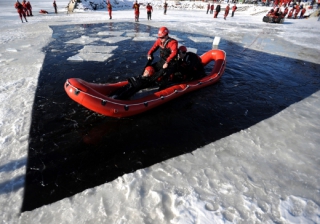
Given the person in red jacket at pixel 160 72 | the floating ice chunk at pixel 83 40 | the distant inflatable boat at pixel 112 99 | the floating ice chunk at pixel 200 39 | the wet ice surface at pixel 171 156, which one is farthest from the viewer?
the floating ice chunk at pixel 200 39

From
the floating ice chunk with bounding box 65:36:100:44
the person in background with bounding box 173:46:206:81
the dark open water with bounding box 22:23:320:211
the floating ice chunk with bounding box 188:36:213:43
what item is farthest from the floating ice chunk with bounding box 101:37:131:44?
the person in background with bounding box 173:46:206:81

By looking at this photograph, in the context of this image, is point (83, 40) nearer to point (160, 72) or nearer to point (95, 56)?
point (95, 56)

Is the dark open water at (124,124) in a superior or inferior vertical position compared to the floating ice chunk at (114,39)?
inferior

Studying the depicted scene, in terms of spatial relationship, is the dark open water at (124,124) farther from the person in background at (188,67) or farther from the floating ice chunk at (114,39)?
the floating ice chunk at (114,39)

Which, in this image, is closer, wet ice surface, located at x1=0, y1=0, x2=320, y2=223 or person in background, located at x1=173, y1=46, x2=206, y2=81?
wet ice surface, located at x1=0, y1=0, x2=320, y2=223

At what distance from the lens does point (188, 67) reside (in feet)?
17.2

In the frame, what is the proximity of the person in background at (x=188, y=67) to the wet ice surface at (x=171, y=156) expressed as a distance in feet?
2.00

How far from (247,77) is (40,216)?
6.26 metres

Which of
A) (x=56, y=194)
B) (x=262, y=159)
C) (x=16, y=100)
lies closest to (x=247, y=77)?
(x=262, y=159)

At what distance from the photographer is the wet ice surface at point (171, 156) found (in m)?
2.33

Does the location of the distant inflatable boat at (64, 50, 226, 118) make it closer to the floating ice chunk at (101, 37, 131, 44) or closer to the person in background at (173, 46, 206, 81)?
the person in background at (173, 46, 206, 81)

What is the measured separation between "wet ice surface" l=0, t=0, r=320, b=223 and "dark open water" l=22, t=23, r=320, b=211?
0.02m

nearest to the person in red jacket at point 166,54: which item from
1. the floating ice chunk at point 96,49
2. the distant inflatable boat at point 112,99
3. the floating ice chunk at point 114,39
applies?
the distant inflatable boat at point 112,99

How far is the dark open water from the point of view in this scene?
2797 mm
